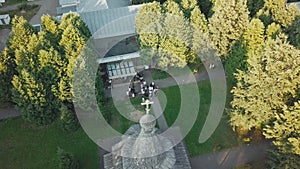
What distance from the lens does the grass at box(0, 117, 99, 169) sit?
33.2m

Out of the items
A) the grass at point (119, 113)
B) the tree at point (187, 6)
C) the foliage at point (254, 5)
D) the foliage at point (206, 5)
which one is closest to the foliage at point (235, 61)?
the tree at point (187, 6)

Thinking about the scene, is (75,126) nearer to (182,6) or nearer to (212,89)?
(212,89)

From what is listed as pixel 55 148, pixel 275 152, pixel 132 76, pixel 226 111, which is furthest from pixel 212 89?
pixel 55 148

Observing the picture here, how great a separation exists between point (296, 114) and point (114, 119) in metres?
17.0

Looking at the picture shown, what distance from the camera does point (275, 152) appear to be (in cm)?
2947

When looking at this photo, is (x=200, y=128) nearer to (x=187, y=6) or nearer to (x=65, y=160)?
(x=65, y=160)

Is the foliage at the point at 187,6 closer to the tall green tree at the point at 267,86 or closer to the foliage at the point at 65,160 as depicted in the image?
the tall green tree at the point at 267,86

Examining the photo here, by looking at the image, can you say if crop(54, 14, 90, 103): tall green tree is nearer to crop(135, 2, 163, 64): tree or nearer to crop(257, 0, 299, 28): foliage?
crop(135, 2, 163, 64): tree

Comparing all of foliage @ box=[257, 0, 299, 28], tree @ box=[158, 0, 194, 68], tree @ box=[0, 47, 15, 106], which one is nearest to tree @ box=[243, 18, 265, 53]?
foliage @ box=[257, 0, 299, 28]

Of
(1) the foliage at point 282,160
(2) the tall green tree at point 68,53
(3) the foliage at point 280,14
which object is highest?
(3) the foliage at point 280,14

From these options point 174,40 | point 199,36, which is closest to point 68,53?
point 174,40

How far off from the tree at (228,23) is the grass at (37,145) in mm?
16157

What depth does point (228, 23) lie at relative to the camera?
36.3 m

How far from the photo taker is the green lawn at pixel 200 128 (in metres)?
34.1
